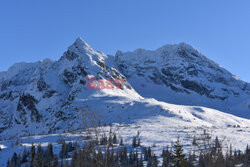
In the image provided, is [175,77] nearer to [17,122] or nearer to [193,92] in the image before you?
[193,92]

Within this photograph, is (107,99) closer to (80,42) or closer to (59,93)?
(59,93)

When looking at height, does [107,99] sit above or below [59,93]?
below

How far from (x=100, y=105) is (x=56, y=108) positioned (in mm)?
39213

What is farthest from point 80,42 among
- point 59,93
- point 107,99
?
point 107,99

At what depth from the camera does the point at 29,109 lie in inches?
5674

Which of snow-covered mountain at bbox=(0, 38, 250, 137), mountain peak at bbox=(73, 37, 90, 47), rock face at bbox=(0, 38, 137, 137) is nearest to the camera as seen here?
snow-covered mountain at bbox=(0, 38, 250, 137)

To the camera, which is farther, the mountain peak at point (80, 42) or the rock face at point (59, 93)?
the mountain peak at point (80, 42)

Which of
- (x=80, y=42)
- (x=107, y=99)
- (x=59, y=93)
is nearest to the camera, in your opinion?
(x=107, y=99)

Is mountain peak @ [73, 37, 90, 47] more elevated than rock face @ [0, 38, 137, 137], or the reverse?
mountain peak @ [73, 37, 90, 47]

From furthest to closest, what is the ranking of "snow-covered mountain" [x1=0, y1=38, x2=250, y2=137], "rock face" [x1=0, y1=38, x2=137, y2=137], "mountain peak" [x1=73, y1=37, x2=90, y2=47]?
1. "mountain peak" [x1=73, y1=37, x2=90, y2=47]
2. "rock face" [x1=0, y1=38, x2=137, y2=137]
3. "snow-covered mountain" [x1=0, y1=38, x2=250, y2=137]

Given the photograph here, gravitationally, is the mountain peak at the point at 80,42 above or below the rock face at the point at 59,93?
above

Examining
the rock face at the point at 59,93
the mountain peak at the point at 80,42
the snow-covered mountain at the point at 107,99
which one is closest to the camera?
the snow-covered mountain at the point at 107,99

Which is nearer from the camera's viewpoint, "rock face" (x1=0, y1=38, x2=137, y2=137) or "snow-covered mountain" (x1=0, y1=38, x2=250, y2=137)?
"snow-covered mountain" (x1=0, y1=38, x2=250, y2=137)

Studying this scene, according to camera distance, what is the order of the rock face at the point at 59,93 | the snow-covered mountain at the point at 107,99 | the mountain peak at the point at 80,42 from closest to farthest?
the snow-covered mountain at the point at 107,99 < the rock face at the point at 59,93 < the mountain peak at the point at 80,42
